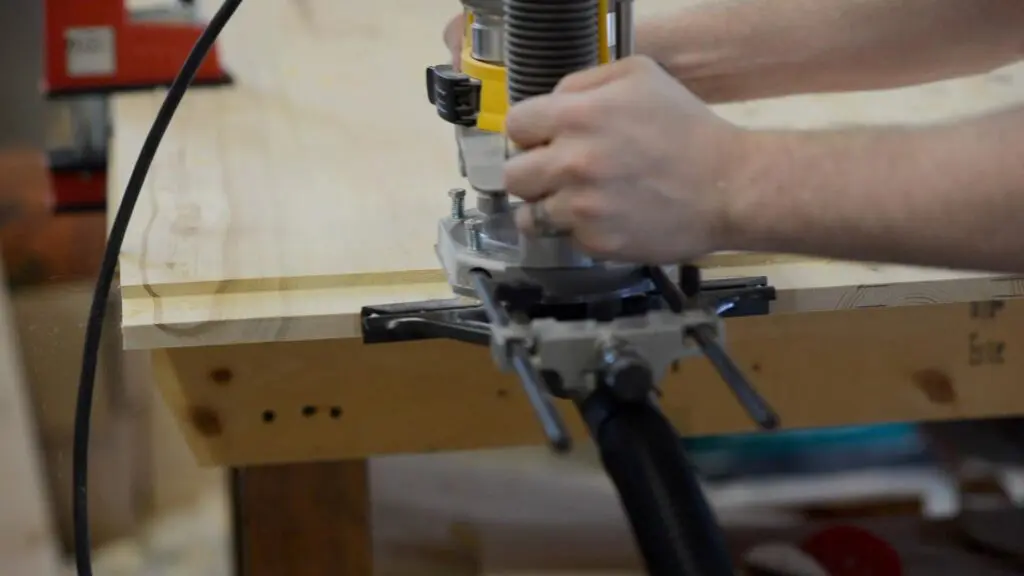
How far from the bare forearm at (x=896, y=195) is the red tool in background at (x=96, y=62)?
2.45 ft

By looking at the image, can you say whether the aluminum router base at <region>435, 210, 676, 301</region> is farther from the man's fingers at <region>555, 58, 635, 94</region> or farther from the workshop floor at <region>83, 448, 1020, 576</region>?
the workshop floor at <region>83, 448, 1020, 576</region>

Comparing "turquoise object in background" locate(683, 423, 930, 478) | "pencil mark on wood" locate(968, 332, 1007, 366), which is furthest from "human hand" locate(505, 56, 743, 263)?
"turquoise object in background" locate(683, 423, 930, 478)

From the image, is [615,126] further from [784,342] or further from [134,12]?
[134,12]

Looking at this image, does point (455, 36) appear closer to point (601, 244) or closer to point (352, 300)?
point (352, 300)

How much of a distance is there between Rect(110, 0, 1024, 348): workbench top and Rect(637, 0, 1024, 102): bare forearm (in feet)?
0.42

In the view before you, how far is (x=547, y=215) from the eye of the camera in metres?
0.61

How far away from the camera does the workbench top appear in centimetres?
77

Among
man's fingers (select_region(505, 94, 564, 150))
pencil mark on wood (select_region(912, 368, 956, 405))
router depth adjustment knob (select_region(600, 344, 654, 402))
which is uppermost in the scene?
man's fingers (select_region(505, 94, 564, 150))

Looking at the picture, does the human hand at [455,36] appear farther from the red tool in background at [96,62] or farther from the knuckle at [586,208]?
the red tool in background at [96,62]

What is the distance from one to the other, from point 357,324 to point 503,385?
0.17 meters

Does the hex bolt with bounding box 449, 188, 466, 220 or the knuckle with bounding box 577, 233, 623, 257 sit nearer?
the knuckle with bounding box 577, 233, 623, 257

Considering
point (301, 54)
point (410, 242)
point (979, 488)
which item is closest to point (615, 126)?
point (410, 242)

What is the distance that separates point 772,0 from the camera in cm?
83

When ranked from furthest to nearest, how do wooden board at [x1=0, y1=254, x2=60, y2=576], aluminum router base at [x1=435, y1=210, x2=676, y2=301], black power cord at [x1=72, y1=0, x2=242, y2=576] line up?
wooden board at [x1=0, y1=254, x2=60, y2=576] < black power cord at [x1=72, y1=0, x2=242, y2=576] < aluminum router base at [x1=435, y1=210, x2=676, y2=301]
